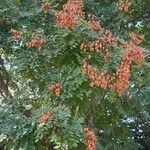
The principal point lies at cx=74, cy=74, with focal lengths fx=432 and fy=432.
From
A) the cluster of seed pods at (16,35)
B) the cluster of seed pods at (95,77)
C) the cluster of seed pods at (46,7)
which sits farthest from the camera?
the cluster of seed pods at (46,7)

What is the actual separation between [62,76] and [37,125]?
1.94 ft

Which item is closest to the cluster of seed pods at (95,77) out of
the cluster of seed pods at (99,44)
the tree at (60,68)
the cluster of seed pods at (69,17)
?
the tree at (60,68)

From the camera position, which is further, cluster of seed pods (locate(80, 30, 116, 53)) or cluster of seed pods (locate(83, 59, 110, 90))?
cluster of seed pods (locate(80, 30, 116, 53))

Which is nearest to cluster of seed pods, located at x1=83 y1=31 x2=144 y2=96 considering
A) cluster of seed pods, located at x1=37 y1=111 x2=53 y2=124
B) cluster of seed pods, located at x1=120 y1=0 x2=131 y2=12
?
cluster of seed pods, located at x1=37 y1=111 x2=53 y2=124

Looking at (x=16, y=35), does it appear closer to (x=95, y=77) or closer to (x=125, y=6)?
(x=95, y=77)

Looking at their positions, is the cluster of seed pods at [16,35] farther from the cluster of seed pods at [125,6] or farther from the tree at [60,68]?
the cluster of seed pods at [125,6]

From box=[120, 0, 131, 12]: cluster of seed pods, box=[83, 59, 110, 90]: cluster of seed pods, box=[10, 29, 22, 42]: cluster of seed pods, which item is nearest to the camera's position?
box=[83, 59, 110, 90]: cluster of seed pods

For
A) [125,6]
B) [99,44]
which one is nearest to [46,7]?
[99,44]

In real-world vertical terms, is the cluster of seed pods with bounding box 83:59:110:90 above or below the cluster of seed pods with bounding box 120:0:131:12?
below

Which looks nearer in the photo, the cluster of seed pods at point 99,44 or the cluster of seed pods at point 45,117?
the cluster of seed pods at point 45,117

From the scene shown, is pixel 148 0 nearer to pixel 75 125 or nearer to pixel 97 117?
pixel 97 117

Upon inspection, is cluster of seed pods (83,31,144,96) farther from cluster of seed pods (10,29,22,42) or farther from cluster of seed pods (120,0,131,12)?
cluster of seed pods (120,0,131,12)

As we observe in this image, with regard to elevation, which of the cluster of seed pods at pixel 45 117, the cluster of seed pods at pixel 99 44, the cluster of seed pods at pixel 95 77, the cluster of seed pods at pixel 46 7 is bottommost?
the cluster of seed pods at pixel 45 117

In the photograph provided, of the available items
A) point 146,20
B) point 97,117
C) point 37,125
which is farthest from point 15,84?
point 37,125
